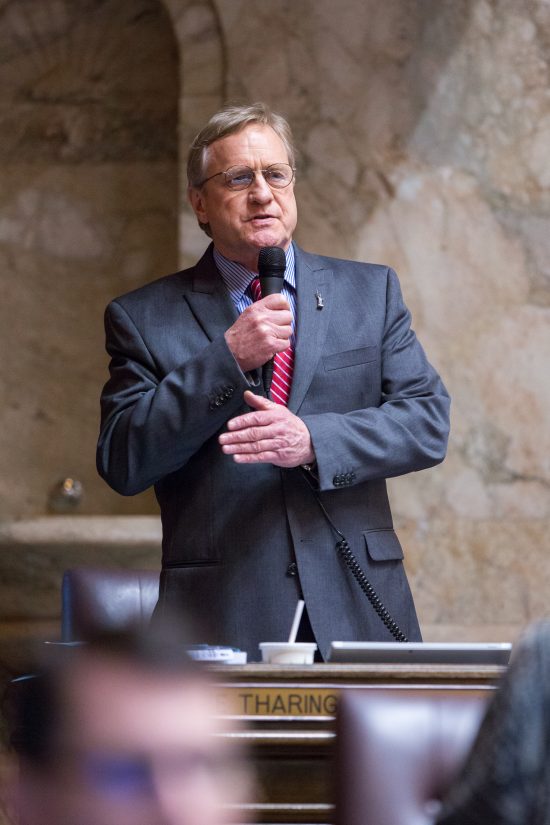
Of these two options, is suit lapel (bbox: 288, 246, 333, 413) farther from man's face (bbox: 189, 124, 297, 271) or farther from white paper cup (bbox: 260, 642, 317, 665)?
white paper cup (bbox: 260, 642, 317, 665)

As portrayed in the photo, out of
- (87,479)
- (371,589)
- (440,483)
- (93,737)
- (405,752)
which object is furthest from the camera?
(87,479)

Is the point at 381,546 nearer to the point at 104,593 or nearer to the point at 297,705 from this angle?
the point at 297,705

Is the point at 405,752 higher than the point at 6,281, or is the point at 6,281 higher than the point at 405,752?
the point at 6,281

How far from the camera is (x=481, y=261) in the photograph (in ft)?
17.6

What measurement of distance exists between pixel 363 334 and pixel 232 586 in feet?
2.14

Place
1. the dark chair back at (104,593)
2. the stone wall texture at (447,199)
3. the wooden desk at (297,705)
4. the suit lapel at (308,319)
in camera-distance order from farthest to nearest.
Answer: the stone wall texture at (447,199) < the dark chair back at (104,593) < the suit lapel at (308,319) < the wooden desk at (297,705)

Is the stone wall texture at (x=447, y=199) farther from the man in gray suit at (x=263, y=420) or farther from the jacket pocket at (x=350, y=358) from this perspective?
the jacket pocket at (x=350, y=358)

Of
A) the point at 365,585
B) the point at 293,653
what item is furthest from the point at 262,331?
the point at 293,653

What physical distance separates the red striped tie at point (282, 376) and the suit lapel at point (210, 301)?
11 centimetres

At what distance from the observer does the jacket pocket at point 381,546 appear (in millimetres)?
2865

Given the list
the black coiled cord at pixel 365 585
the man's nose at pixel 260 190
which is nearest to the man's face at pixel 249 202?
the man's nose at pixel 260 190

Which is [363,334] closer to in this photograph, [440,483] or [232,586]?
[232,586]

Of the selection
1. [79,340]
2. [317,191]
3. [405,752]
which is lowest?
[405,752]

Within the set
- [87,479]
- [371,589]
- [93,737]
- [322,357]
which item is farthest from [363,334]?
[87,479]
